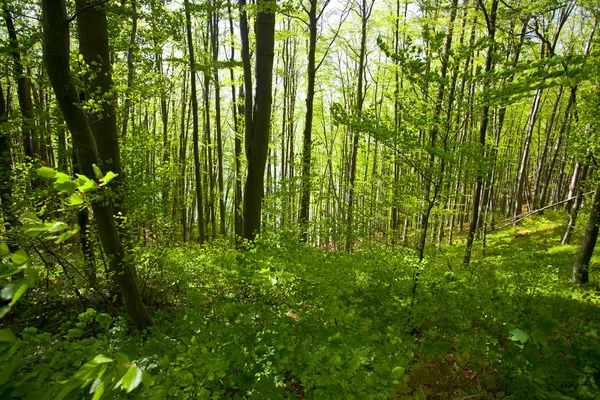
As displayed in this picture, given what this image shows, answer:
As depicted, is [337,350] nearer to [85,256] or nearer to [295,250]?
[295,250]

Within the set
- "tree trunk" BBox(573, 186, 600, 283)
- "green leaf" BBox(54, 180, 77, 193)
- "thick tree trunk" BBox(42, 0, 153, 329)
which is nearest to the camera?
"green leaf" BBox(54, 180, 77, 193)

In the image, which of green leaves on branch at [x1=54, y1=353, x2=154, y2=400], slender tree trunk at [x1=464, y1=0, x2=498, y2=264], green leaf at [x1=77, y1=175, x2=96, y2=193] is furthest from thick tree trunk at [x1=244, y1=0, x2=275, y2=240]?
green leaves on branch at [x1=54, y1=353, x2=154, y2=400]

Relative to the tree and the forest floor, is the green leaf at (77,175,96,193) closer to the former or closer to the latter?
the forest floor

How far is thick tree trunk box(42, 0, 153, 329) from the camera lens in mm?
2258

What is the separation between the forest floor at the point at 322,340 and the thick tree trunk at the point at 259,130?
4.30 feet

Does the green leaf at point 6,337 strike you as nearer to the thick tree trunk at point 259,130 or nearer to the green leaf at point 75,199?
the green leaf at point 75,199

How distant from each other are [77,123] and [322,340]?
2.76m

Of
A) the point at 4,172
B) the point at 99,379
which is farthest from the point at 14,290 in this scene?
the point at 4,172

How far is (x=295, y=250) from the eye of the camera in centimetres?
411

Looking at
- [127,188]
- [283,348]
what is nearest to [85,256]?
[127,188]

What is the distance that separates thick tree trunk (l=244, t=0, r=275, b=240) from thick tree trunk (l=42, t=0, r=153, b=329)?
280 cm

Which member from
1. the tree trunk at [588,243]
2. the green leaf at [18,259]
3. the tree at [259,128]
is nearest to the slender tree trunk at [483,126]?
the tree trunk at [588,243]

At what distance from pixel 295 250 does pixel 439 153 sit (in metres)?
2.68

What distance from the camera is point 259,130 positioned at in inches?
230
